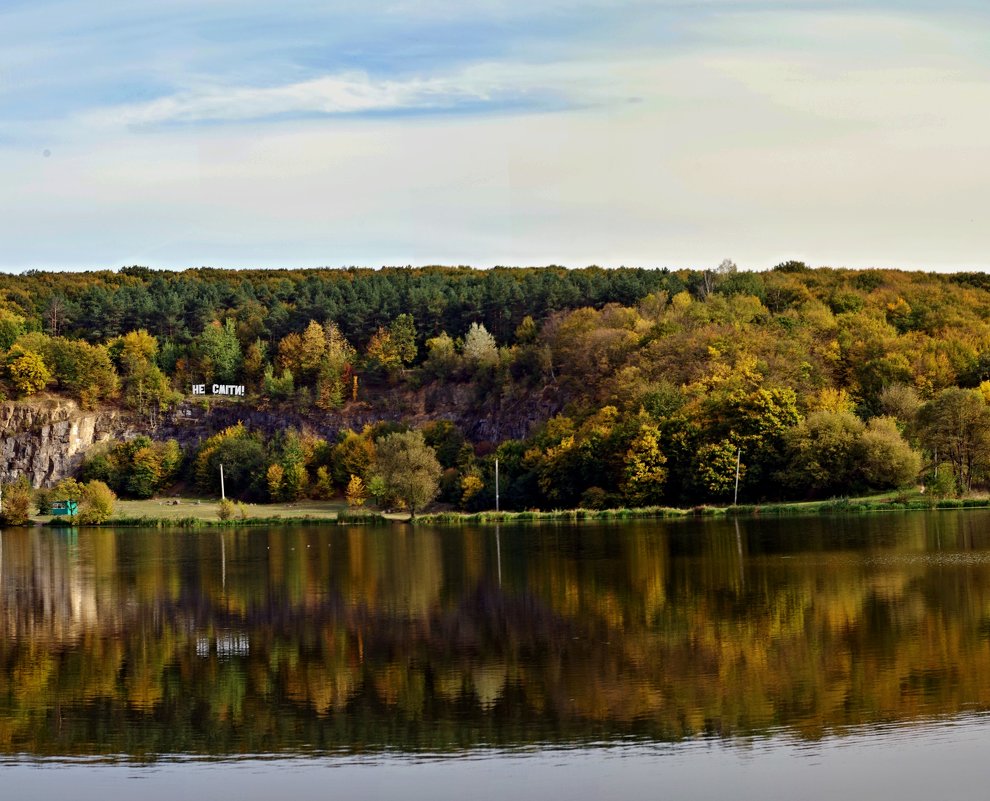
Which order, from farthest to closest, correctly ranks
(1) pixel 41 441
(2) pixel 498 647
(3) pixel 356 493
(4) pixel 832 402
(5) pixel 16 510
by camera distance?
(1) pixel 41 441 → (3) pixel 356 493 → (5) pixel 16 510 → (4) pixel 832 402 → (2) pixel 498 647

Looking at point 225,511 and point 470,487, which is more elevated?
point 470,487

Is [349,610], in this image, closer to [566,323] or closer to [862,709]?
[862,709]

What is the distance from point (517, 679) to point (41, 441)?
102 m

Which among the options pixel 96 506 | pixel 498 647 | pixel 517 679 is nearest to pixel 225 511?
pixel 96 506

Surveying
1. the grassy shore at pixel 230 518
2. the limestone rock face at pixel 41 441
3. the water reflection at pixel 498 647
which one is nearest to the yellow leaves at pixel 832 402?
the grassy shore at pixel 230 518

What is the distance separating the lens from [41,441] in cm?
11775

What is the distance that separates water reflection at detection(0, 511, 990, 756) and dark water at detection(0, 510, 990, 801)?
3.9 inches

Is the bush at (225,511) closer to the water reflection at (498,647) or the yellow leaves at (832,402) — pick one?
the water reflection at (498,647)

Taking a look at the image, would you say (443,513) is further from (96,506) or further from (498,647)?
(498,647)

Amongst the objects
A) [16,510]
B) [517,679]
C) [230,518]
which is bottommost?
[517,679]

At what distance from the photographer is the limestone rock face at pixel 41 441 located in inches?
4631

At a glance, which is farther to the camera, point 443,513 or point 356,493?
point 356,493

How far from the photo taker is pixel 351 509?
92.9 m

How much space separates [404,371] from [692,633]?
309 ft
